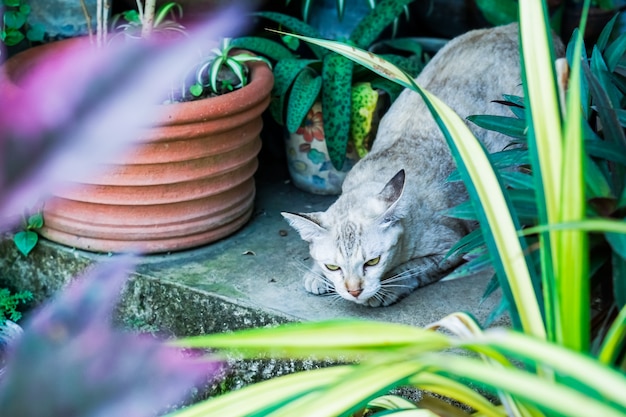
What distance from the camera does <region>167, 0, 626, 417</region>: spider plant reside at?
0.85 metres

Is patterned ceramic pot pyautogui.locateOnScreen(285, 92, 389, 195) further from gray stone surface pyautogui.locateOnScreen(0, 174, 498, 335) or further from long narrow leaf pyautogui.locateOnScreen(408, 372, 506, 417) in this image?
long narrow leaf pyautogui.locateOnScreen(408, 372, 506, 417)

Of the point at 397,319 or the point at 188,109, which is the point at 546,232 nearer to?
the point at 397,319

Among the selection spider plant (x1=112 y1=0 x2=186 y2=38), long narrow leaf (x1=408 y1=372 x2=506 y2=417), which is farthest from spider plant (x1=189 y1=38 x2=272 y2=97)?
long narrow leaf (x1=408 y1=372 x2=506 y2=417)

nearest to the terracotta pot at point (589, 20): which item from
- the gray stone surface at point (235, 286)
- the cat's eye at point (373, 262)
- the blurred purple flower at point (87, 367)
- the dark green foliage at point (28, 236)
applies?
the gray stone surface at point (235, 286)

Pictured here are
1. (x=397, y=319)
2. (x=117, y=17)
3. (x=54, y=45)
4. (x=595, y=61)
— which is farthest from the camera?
(x=117, y=17)

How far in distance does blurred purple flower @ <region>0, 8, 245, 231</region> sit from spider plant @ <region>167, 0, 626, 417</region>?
0.54 meters

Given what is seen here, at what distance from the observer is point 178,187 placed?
2.62 meters

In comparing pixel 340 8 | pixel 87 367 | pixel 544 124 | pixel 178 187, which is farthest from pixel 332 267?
pixel 87 367

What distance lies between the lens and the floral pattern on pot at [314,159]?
3020 millimetres

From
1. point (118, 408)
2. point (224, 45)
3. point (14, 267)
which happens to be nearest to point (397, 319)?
point (224, 45)

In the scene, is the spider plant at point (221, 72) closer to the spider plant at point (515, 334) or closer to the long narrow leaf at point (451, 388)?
the spider plant at point (515, 334)

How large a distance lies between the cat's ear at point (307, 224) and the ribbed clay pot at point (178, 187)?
523mm

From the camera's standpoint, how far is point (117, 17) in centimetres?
302

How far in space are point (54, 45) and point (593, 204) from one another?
6.87 feet
